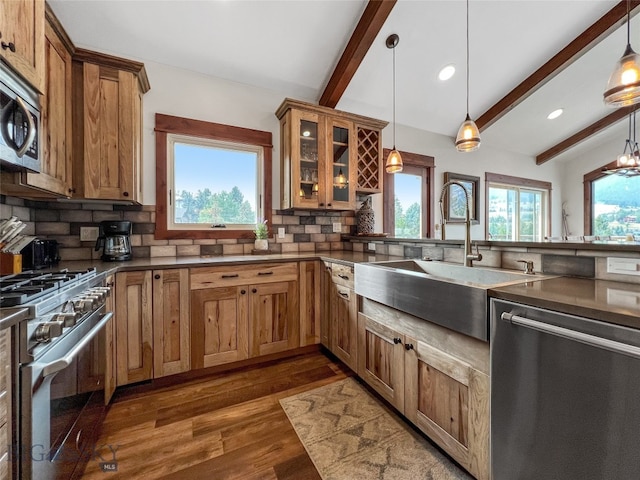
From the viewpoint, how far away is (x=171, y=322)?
192 cm

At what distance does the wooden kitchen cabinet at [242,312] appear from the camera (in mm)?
2002

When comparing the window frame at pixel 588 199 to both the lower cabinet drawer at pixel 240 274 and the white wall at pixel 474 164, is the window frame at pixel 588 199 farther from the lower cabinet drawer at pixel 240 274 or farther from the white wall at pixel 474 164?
the lower cabinet drawer at pixel 240 274

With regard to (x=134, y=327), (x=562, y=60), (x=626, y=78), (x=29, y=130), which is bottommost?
(x=134, y=327)

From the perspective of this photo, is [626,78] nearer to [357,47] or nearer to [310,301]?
[357,47]

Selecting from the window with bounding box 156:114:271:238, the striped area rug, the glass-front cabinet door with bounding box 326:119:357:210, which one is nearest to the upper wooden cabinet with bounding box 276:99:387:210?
the glass-front cabinet door with bounding box 326:119:357:210

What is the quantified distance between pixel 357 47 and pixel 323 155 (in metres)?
0.98

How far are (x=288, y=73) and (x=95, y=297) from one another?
2.55 meters

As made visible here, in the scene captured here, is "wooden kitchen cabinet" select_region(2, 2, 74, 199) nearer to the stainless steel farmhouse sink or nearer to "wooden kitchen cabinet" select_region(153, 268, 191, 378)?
"wooden kitchen cabinet" select_region(153, 268, 191, 378)

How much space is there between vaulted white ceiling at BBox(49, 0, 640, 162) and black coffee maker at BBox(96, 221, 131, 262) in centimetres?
146

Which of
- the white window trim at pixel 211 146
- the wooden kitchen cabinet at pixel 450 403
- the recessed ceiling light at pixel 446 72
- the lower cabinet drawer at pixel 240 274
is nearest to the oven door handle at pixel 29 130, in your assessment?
the lower cabinet drawer at pixel 240 274

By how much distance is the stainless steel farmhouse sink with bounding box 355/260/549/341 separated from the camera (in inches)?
42.4

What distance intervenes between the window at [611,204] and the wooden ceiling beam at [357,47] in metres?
5.29

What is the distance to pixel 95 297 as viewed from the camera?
1.21 metres

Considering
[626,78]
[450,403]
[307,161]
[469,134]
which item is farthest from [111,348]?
[626,78]
